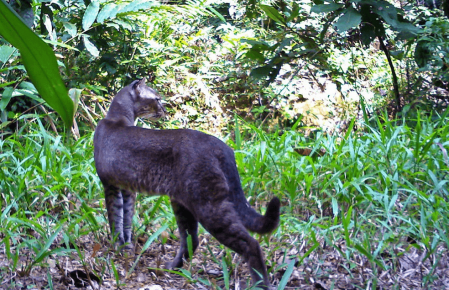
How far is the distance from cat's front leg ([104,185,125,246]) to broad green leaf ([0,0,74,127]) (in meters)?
2.37

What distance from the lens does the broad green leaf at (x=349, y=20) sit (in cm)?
347

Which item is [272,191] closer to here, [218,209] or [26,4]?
[218,209]

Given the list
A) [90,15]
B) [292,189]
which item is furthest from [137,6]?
[292,189]

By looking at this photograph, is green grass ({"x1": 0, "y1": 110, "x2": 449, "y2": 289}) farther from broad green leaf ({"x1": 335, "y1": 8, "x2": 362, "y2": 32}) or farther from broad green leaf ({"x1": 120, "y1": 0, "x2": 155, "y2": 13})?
broad green leaf ({"x1": 120, "y1": 0, "x2": 155, "y2": 13})

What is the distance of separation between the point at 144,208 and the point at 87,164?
2.38ft

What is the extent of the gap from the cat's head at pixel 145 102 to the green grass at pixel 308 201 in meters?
0.61

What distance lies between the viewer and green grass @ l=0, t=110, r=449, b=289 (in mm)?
2639

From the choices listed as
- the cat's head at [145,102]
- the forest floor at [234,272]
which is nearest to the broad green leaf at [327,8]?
the cat's head at [145,102]

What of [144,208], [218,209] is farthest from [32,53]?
[144,208]

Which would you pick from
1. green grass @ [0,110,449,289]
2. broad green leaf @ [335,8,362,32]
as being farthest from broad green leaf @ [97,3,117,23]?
broad green leaf @ [335,8,362,32]

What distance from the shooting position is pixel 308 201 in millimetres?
3385

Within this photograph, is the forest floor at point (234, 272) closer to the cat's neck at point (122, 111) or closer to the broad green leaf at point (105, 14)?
the cat's neck at point (122, 111)

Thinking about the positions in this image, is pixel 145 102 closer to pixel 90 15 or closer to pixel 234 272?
pixel 90 15

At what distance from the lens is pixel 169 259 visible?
9.98 ft
